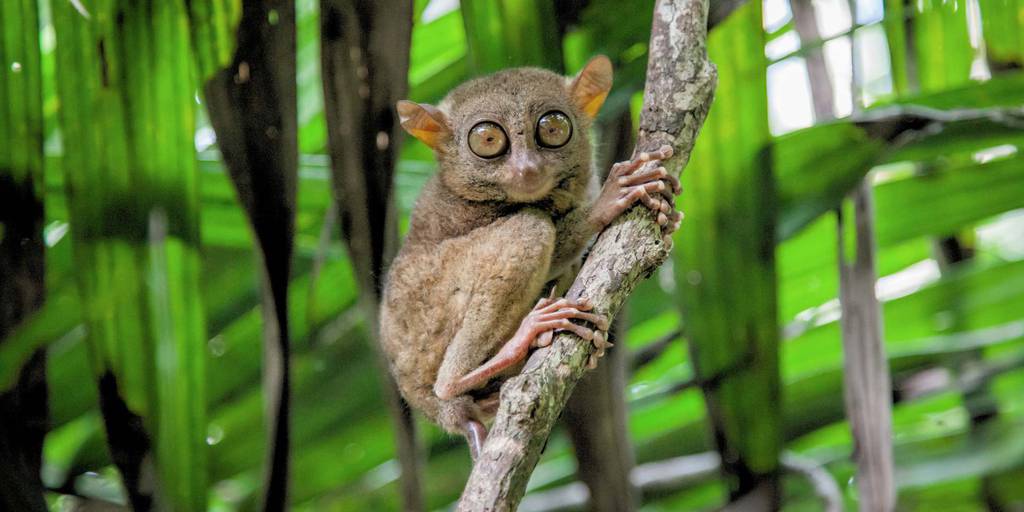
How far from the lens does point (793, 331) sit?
373 cm

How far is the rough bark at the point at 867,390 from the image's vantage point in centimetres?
295

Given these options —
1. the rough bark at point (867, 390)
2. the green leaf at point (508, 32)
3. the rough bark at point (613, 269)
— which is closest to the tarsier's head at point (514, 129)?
the green leaf at point (508, 32)

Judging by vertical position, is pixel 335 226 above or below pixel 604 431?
above

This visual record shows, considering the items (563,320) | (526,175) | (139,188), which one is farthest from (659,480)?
(139,188)

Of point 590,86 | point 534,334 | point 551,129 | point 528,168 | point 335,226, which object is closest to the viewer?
point 534,334

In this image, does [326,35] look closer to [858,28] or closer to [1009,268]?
[858,28]

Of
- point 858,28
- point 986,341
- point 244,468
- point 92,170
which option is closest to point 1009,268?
point 986,341

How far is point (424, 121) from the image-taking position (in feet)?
8.58

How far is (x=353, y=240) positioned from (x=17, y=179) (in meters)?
1.14

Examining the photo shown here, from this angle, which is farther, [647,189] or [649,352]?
[649,352]

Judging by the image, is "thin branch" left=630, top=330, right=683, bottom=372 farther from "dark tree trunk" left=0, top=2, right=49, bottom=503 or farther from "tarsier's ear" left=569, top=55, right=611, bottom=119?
"dark tree trunk" left=0, top=2, right=49, bottom=503

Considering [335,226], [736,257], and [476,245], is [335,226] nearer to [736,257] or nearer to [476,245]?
[476,245]

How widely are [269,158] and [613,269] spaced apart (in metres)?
1.42

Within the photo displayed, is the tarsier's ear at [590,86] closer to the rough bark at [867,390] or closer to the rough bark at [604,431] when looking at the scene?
the rough bark at [604,431]
